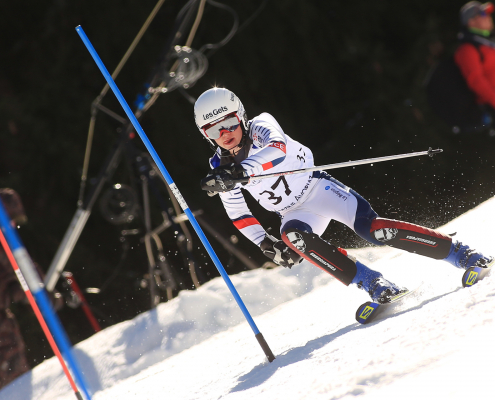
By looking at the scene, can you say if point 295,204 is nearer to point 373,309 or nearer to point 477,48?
point 373,309

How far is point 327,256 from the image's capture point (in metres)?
2.23

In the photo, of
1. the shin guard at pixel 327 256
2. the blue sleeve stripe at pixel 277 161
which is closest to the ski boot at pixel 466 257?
the shin guard at pixel 327 256

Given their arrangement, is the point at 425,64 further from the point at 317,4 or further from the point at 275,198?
the point at 275,198

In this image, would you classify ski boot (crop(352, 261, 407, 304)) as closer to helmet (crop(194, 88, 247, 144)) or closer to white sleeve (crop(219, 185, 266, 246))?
white sleeve (crop(219, 185, 266, 246))

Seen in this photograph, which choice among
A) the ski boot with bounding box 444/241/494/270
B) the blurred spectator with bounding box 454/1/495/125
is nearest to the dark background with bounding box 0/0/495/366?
the blurred spectator with bounding box 454/1/495/125

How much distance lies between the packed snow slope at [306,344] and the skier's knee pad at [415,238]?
0.19 metres

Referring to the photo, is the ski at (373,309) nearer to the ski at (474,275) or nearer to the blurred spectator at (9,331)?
the ski at (474,275)

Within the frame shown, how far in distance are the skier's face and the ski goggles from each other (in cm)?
1

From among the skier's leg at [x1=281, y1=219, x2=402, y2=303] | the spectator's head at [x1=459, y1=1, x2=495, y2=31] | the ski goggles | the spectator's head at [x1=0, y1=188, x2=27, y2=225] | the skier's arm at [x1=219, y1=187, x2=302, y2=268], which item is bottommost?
the skier's leg at [x1=281, y1=219, x2=402, y2=303]

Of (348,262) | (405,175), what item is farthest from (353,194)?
(405,175)

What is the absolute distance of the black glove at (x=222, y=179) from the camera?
2.08 m

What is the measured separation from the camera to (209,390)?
6.75ft

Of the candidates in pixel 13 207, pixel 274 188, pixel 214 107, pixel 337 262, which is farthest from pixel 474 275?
pixel 13 207

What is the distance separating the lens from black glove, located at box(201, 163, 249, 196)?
2.08m
